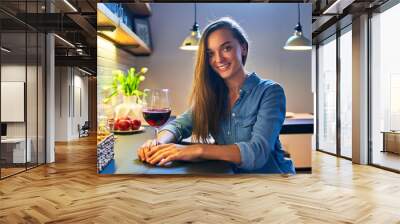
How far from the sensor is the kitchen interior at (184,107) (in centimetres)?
405

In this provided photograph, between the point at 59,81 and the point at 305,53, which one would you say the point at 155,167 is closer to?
the point at 305,53

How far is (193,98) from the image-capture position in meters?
5.25

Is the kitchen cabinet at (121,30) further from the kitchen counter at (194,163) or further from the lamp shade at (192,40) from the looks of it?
the kitchen counter at (194,163)

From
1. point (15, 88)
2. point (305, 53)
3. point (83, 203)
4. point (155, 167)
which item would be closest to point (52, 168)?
point (15, 88)

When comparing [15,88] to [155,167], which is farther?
[15,88]

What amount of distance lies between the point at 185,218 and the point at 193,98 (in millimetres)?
2028

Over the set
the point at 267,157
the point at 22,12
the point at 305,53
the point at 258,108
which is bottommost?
the point at 267,157

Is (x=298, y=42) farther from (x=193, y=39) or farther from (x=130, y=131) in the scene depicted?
(x=130, y=131)

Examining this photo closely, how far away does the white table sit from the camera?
625 cm

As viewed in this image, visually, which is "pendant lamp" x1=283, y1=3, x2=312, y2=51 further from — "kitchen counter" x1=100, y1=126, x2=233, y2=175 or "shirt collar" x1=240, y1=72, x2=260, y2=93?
"kitchen counter" x1=100, y1=126, x2=233, y2=175

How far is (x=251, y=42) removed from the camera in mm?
5289

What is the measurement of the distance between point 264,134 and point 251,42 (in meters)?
1.21

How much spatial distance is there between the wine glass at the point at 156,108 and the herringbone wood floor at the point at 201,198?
31.6 inches

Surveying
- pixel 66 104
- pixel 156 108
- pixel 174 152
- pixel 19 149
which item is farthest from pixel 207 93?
pixel 66 104
